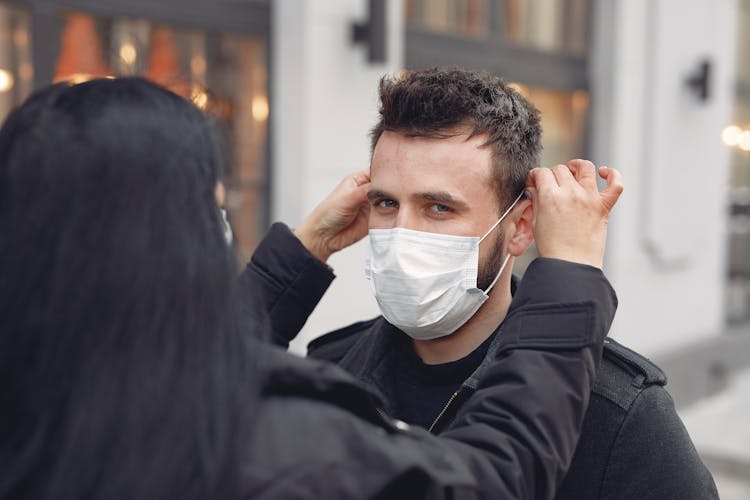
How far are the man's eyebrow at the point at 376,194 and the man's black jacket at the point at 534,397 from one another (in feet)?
1.81

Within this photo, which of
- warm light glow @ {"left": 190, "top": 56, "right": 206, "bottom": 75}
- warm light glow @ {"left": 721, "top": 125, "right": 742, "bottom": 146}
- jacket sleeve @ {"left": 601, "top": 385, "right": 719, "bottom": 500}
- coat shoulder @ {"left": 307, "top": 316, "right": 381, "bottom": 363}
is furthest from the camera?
warm light glow @ {"left": 721, "top": 125, "right": 742, "bottom": 146}

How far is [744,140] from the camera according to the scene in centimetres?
889

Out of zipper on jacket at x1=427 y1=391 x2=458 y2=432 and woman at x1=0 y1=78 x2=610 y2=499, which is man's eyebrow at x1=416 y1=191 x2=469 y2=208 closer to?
zipper on jacket at x1=427 y1=391 x2=458 y2=432

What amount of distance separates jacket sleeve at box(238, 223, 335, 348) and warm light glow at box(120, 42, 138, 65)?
2374mm

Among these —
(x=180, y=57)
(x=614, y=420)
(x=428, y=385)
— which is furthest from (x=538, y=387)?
(x=180, y=57)

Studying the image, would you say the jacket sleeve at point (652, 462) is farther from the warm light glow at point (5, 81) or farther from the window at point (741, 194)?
the window at point (741, 194)

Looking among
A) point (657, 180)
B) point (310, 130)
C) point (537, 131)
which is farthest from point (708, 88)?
point (537, 131)

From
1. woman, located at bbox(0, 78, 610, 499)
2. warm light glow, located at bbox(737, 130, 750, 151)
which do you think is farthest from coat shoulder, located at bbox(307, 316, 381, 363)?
warm light glow, located at bbox(737, 130, 750, 151)

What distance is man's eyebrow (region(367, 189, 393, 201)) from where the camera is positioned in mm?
2092

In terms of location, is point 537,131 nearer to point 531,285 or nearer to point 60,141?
point 531,285

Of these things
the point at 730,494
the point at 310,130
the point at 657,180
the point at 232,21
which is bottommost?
the point at 730,494

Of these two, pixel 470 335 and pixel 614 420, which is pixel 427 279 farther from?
pixel 614 420

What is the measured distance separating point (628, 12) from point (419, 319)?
514cm

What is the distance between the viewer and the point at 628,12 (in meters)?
6.54
